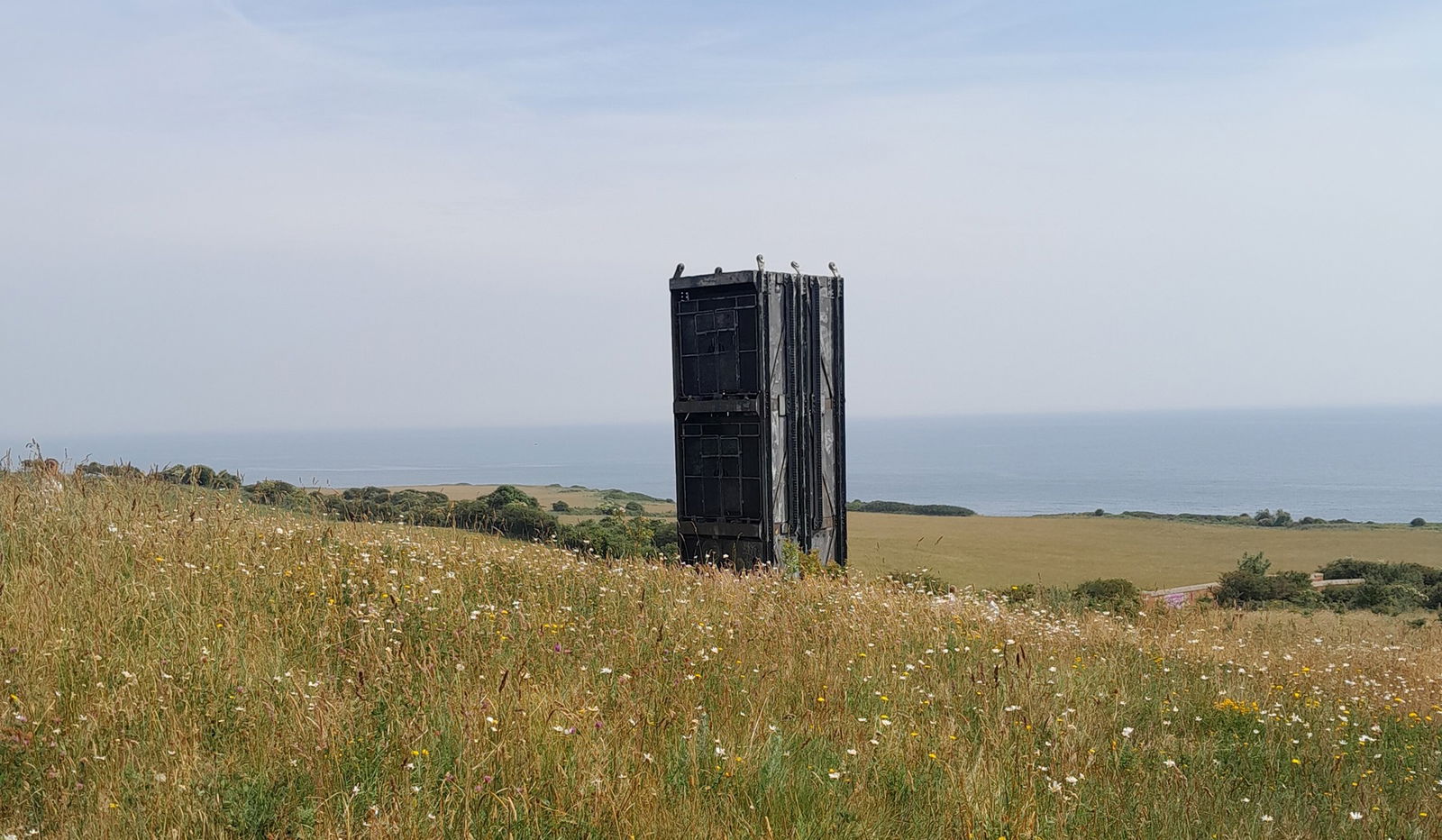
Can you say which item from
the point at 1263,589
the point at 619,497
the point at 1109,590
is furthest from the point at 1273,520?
the point at 1109,590

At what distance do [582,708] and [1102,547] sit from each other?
31.7 m

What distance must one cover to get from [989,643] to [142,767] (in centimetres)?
582

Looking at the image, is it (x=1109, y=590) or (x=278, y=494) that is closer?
(x=278, y=494)

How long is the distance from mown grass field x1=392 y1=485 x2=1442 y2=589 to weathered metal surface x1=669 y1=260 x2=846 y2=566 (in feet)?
6.42

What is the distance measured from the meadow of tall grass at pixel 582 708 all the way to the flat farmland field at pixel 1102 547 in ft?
25.5

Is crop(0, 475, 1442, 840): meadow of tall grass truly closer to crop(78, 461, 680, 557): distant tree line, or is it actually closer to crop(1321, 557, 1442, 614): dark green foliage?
crop(78, 461, 680, 557): distant tree line

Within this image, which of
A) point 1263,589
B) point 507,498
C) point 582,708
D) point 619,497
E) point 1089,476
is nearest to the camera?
point 582,708

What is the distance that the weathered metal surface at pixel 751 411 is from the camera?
55.0 feet

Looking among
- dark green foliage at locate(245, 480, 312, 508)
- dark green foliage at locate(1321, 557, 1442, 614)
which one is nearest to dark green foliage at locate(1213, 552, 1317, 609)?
dark green foliage at locate(1321, 557, 1442, 614)

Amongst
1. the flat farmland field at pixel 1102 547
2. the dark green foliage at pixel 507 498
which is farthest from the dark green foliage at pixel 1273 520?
the dark green foliage at pixel 507 498

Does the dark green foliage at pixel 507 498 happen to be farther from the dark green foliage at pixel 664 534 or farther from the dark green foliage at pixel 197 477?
the dark green foliage at pixel 197 477

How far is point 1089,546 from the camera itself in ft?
108

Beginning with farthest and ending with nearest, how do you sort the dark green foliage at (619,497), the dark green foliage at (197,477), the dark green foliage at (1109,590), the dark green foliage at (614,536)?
the dark green foliage at (619,497) → the dark green foliage at (1109,590) → the dark green foliage at (614,536) → the dark green foliage at (197,477)

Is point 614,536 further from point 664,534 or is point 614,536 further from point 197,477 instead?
point 197,477
